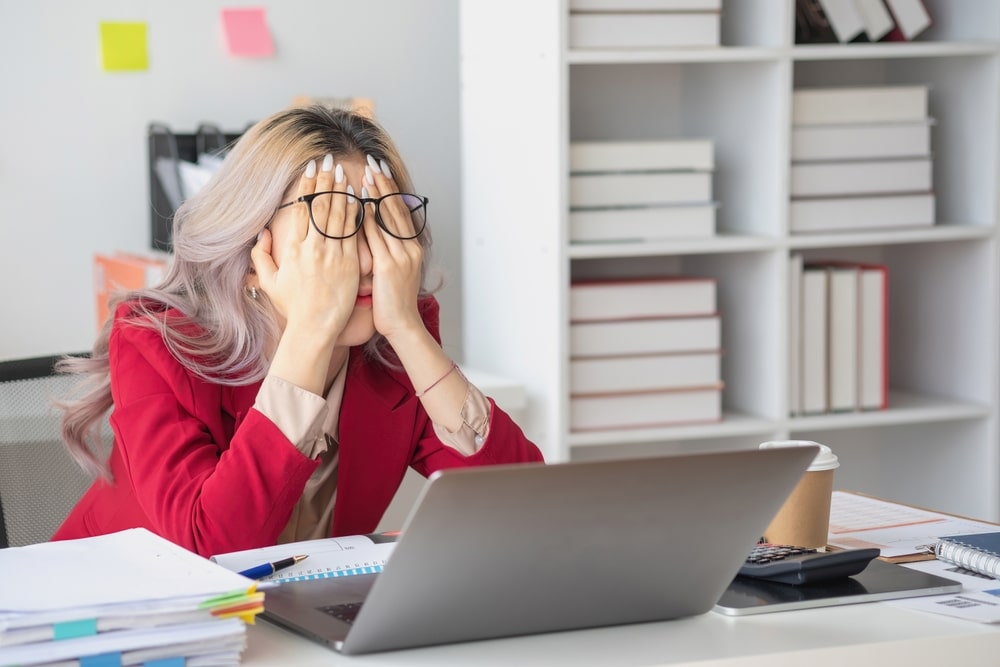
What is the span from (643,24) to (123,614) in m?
1.73

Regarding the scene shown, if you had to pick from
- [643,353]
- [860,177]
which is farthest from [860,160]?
[643,353]

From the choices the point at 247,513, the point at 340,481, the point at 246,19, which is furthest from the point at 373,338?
the point at 246,19

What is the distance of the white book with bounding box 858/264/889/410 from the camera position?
2.51 m

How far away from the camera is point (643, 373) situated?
2.37 metres

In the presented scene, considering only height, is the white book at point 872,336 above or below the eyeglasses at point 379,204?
below

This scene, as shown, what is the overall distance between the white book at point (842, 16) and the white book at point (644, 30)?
28 cm

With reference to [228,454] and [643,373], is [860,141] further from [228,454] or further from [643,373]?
[228,454]

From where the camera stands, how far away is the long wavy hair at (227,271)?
1349 millimetres

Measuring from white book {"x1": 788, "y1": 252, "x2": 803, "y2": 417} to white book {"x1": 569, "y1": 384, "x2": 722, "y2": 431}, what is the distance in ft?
0.46

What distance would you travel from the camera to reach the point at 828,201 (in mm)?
2432

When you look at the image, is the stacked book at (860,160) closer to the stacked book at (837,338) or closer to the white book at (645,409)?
the stacked book at (837,338)

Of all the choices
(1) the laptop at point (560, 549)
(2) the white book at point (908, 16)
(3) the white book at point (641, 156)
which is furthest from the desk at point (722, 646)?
(2) the white book at point (908, 16)

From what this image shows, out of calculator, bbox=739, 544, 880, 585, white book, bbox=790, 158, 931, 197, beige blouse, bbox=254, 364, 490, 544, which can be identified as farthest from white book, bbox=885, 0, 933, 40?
calculator, bbox=739, 544, 880, 585

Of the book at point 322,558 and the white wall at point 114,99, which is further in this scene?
the white wall at point 114,99
